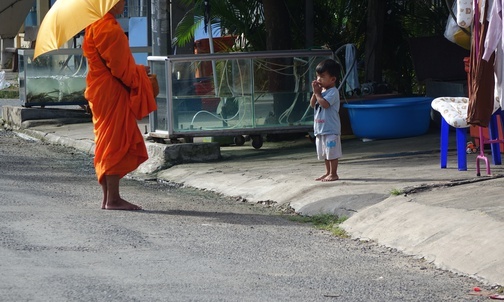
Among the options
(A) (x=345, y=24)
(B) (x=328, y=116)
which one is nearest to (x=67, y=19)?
(B) (x=328, y=116)

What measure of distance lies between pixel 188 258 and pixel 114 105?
8.51 ft

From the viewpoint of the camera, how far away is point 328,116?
9.75 metres

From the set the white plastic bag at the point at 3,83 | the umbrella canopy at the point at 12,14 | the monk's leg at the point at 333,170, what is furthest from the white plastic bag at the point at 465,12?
the white plastic bag at the point at 3,83

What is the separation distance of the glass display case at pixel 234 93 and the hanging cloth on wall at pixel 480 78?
445cm

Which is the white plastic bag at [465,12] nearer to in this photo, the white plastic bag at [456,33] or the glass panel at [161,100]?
the white plastic bag at [456,33]

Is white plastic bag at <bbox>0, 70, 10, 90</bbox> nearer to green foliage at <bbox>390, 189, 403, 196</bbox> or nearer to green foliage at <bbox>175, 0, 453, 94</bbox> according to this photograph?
green foliage at <bbox>175, 0, 453, 94</bbox>

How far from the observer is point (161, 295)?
560cm

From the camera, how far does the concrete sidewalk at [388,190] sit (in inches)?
263

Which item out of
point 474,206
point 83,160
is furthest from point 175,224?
point 83,160

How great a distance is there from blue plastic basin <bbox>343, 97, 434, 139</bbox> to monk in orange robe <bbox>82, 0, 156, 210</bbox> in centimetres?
417

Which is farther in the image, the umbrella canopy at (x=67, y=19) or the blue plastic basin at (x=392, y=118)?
the blue plastic basin at (x=392, y=118)

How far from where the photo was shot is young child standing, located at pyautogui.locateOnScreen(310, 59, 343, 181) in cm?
967

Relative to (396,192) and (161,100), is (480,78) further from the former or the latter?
(161,100)

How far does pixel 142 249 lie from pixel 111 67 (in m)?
2.33
